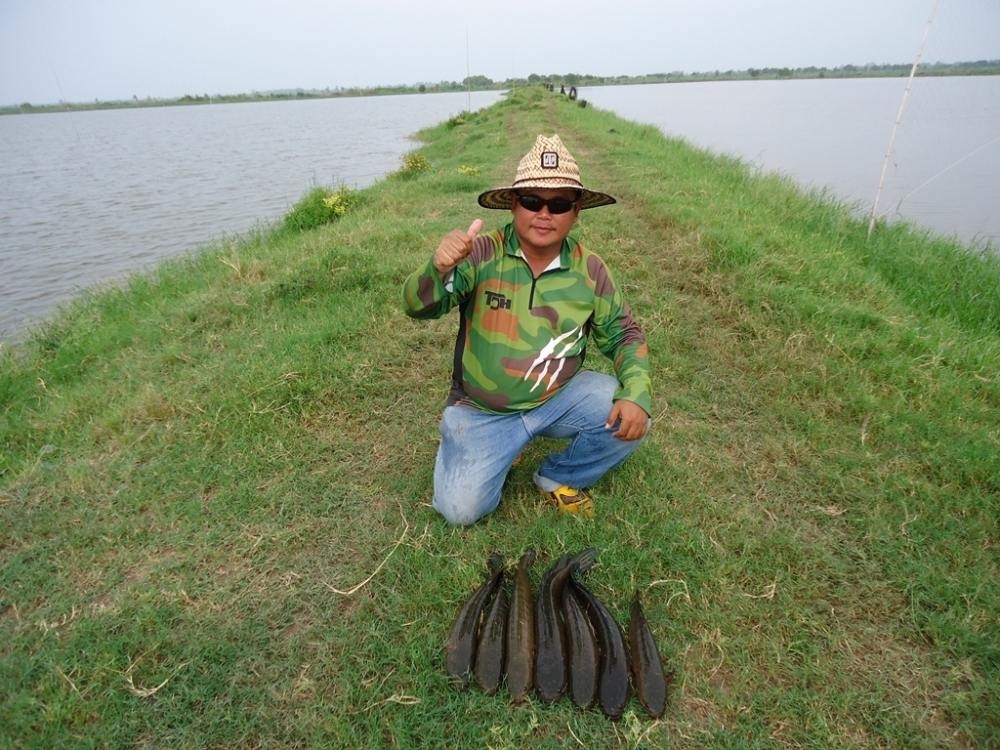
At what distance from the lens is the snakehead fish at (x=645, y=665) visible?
7.36ft

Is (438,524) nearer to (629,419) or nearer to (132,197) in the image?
(629,419)

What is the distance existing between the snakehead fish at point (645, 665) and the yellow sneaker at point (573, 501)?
0.65 meters

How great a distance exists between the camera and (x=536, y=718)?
87.5 inches

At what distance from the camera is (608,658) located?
7.82 feet

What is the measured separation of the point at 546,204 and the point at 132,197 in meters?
17.1

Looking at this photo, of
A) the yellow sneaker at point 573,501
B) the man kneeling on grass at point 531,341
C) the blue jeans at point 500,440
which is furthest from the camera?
the yellow sneaker at point 573,501

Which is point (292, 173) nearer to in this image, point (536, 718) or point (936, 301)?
point (936, 301)

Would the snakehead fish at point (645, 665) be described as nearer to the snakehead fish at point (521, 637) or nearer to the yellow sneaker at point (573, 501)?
the snakehead fish at point (521, 637)

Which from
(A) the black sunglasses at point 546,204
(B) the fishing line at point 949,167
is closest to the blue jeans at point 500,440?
(A) the black sunglasses at point 546,204

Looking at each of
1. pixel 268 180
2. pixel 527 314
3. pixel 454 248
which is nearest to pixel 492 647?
pixel 527 314

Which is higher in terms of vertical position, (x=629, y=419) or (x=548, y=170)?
(x=548, y=170)

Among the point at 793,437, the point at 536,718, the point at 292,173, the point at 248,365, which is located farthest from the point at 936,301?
the point at 292,173

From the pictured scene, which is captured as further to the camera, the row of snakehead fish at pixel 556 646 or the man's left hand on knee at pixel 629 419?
the man's left hand on knee at pixel 629 419

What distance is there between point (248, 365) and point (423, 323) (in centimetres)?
155
